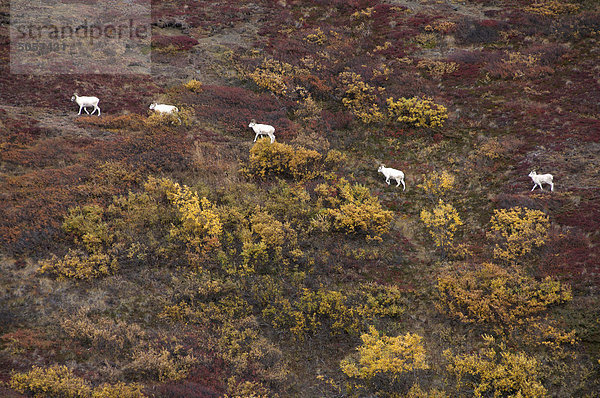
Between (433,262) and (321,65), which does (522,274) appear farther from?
(321,65)

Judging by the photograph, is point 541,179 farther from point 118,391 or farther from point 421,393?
point 118,391

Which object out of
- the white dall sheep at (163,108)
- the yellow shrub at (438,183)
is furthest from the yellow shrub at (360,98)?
the white dall sheep at (163,108)

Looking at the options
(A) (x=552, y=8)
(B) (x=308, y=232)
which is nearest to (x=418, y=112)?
(B) (x=308, y=232)

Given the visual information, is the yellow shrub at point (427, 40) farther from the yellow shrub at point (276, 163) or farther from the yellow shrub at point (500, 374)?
the yellow shrub at point (500, 374)

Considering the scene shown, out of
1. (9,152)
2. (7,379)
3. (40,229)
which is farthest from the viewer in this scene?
(9,152)

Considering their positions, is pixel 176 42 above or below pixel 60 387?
above

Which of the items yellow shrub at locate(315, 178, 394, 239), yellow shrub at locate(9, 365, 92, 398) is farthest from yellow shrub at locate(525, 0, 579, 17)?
yellow shrub at locate(9, 365, 92, 398)

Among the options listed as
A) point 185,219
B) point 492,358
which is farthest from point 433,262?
point 185,219
